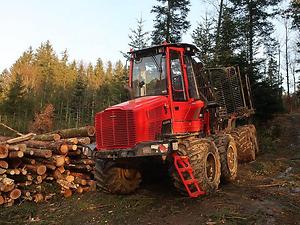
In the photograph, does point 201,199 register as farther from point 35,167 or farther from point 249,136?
point 249,136

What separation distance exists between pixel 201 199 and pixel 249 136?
287 inches

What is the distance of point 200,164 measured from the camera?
7891mm

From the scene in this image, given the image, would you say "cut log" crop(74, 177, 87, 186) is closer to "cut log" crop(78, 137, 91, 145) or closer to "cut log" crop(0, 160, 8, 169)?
"cut log" crop(78, 137, 91, 145)

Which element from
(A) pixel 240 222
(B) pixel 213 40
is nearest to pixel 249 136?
(A) pixel 240 222

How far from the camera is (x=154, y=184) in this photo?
9.86 metres

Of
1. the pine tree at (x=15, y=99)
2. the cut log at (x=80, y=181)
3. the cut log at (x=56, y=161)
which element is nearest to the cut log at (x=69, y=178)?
the cut log at (x=80, y=181)

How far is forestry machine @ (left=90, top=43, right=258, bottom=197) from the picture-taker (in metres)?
7.68

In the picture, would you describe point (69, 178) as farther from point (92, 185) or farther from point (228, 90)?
point (228, 90)

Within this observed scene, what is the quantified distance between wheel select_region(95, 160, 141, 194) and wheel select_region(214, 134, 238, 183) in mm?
2531

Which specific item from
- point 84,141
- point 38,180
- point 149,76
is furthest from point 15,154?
point 149,76

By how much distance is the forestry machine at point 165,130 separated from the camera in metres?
7.68

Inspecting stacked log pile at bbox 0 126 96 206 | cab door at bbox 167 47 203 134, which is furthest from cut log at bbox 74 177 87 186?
cab door at bbox 167 47 203 134

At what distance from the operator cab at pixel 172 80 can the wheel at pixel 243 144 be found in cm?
422

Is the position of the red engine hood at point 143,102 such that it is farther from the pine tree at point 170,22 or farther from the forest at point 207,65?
the pine tree at point 170,22
